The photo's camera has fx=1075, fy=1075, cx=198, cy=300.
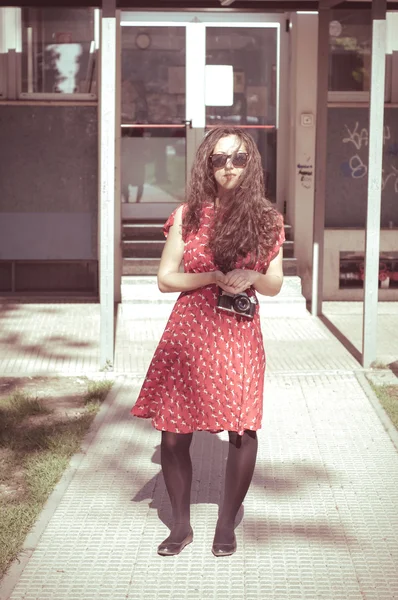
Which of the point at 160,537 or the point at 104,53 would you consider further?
the point at 104,53

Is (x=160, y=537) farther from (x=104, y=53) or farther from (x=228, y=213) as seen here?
(x=104, y=53)

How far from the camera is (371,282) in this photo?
8.05 m

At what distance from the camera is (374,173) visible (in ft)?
26.0

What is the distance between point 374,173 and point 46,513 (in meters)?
3.98

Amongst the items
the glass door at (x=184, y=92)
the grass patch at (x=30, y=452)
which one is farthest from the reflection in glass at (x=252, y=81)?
the grass patch at (x=30, y=452)

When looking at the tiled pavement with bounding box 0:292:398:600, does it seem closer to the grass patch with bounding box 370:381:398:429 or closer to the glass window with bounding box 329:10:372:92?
the grass patch with bounding box 370:381:398:429

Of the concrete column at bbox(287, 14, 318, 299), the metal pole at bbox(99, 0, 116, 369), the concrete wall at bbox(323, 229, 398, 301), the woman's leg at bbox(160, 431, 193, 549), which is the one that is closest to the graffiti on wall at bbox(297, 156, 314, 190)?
the concrete column at bbox(287, 14, 318, 299)

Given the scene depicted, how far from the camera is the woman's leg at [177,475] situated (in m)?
4.50

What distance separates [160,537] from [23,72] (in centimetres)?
717

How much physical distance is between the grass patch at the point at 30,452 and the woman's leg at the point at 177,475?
698 mm

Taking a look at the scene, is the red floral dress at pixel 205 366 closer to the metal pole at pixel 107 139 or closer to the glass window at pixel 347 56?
the metal pole at pixel 107 139

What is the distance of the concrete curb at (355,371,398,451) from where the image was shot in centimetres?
646

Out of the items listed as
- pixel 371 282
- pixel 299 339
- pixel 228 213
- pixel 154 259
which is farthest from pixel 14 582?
pixel 154 259

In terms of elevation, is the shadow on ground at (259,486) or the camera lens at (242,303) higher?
the camera lens at (242,303)
